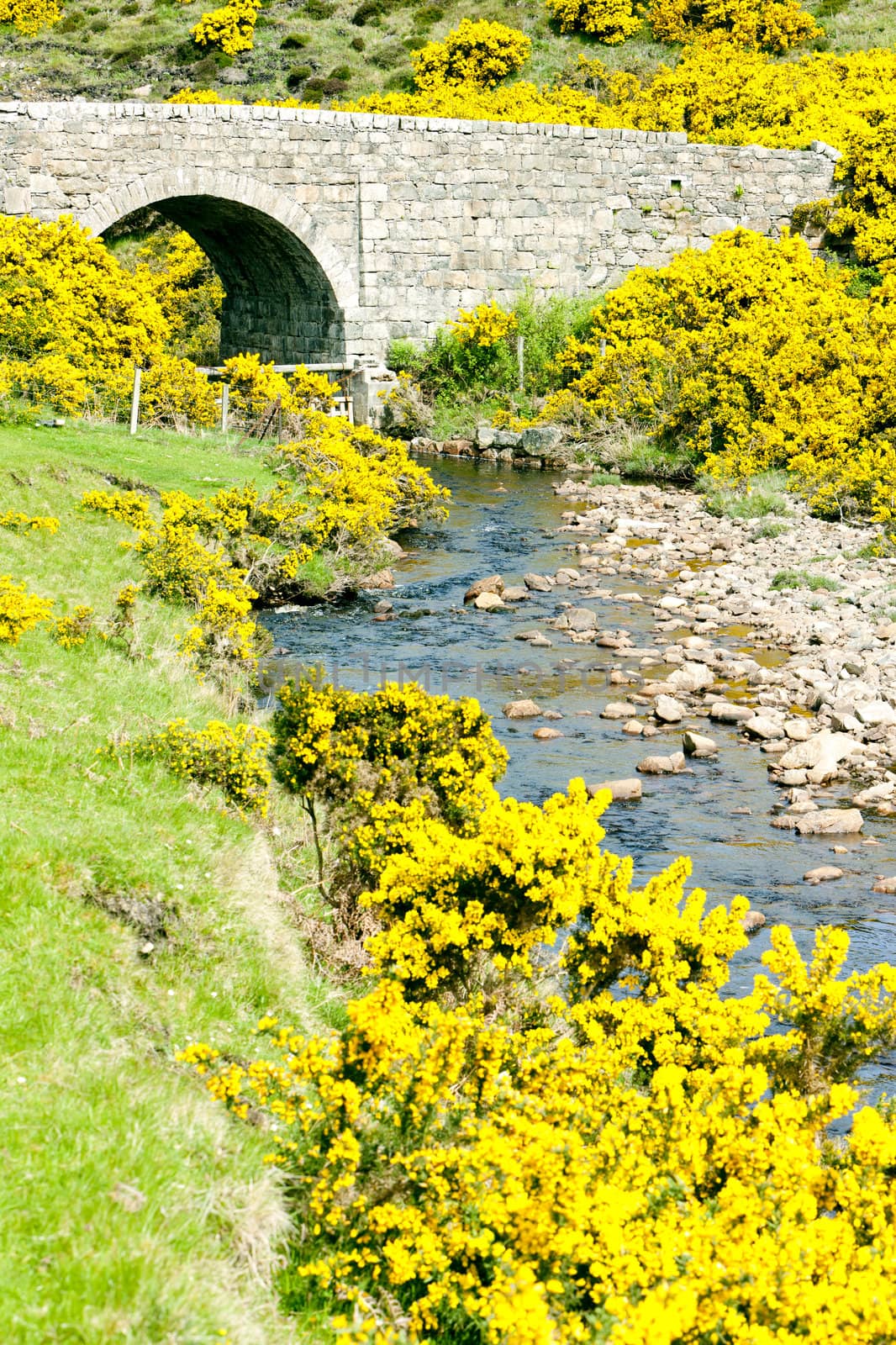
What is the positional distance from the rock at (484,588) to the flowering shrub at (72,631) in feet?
22.7

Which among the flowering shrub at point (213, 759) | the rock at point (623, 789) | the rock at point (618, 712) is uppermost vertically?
the flowering shrub at point (213, 759)

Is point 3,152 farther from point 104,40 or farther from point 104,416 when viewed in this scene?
point 104,40

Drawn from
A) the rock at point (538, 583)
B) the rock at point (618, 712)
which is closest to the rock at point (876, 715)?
the rock at point (618, 712)

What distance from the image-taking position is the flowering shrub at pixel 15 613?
873cm

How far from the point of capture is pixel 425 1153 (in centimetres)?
404

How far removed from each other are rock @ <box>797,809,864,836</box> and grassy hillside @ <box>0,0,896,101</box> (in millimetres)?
35260

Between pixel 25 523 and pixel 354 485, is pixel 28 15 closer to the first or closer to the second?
pixel 354 485

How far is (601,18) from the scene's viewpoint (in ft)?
136

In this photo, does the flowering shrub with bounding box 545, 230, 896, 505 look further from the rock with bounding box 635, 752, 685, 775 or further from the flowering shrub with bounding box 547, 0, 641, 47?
the flowering shrub with bounding box 547, 0, 641, 47

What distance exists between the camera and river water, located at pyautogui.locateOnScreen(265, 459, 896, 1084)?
8555 millimetres

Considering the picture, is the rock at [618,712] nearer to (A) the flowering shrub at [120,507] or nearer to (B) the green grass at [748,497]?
(A) the flowering shrub at [120,507]

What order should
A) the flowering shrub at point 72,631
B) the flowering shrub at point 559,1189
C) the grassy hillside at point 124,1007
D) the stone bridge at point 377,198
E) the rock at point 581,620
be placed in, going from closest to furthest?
the grassy hillside at point 124,1007, the flowering shrub at point 559,1189, the flowering shrub at point 72,631, the rock at point 581,620, the stone bridge at point 377,198

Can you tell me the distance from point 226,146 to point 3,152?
3989mm

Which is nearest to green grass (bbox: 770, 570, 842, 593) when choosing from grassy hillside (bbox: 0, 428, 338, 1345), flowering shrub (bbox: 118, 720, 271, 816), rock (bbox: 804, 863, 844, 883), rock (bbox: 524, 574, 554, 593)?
rock (bbox: 524, 574, 554, 593)
